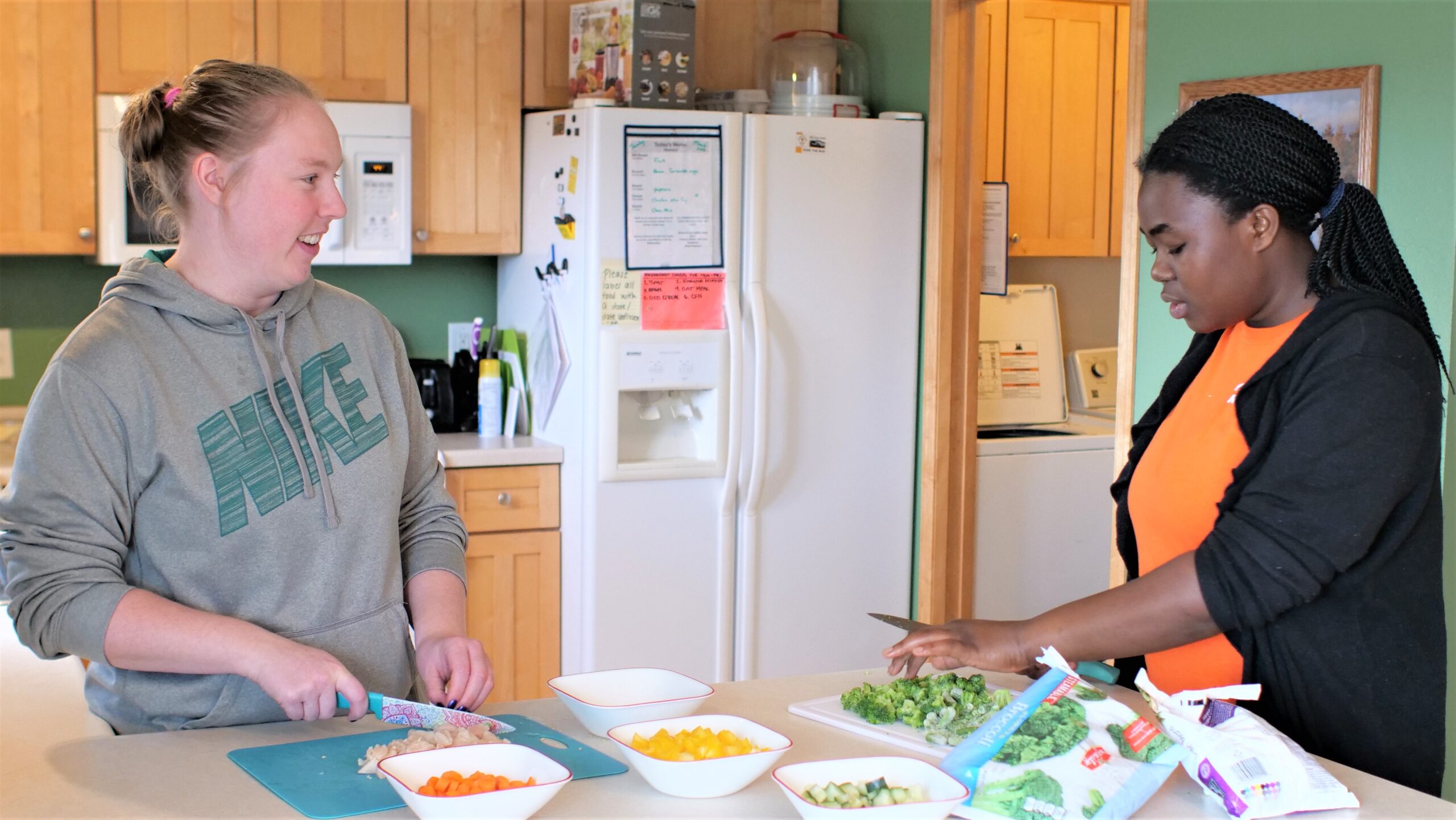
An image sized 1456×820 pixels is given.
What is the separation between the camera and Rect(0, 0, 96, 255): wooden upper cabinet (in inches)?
124

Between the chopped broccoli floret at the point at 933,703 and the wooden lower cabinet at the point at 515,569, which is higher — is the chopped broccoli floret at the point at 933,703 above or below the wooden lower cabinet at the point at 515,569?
above

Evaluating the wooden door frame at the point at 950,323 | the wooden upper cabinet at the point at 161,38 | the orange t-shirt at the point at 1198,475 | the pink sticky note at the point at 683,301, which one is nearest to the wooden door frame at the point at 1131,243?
the wooden door frame at the point at 950,323

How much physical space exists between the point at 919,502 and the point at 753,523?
1.58 ft

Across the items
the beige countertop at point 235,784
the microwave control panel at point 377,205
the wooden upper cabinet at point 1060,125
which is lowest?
the beige countertop at point 235,784

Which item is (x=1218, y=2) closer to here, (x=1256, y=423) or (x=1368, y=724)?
(x=1256, y=423)

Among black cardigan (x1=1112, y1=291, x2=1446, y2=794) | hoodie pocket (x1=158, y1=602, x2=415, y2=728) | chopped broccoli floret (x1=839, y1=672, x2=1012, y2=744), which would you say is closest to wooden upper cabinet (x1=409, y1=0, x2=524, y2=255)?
hoodie pocket (x1=158, y1=602, x2=415, y2=728)

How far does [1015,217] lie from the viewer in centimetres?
402

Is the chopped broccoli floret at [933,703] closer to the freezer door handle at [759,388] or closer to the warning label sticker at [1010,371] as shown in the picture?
the freezer door handle at [759,388]

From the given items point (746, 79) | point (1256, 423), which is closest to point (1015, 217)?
point (746, 79)

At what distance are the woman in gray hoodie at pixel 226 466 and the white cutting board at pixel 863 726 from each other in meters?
0.38

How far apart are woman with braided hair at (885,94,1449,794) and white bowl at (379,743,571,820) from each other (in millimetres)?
474

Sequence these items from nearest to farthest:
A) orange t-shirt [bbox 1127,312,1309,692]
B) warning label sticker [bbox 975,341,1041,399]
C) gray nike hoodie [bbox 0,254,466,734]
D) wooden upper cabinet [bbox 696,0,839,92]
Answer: gray nike hoodie [bbox 0,254,466,734] → orange t-shirt [bbox 1127,312,1309,692] → wooden upper cabinet [bbox 696,0,839,92] → warning label sticker [bbox 975,341,1041,399]

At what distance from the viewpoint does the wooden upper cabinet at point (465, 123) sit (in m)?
3.53

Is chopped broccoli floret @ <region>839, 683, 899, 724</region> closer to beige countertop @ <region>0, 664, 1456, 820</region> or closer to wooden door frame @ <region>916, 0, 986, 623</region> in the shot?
beige countertop @ <region>0, 664, 1456, 820</region>
